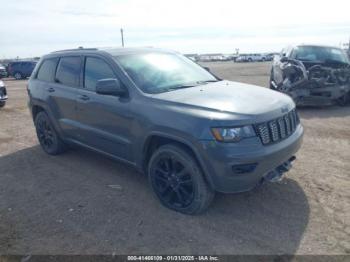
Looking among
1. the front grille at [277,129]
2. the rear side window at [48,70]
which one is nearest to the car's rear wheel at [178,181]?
the front grille at [277,129]

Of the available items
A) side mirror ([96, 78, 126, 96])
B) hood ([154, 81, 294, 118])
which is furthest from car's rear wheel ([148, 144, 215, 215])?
side mirror ([96, 78, 126, 96])

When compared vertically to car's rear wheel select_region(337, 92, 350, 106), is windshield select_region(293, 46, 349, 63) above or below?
Result: above

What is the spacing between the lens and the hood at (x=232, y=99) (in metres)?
3.37

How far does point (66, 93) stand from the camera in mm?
5027

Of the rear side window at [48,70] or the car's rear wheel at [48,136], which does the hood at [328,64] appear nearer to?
the rear side window at [48,70]

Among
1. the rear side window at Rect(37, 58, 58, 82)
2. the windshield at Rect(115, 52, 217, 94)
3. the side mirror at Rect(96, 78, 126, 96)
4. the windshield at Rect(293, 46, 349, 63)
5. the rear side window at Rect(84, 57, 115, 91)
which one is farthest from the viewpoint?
the windshield at Rect(293, 46, 349, 63)

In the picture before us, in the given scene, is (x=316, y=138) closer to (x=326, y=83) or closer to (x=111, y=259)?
(x=326, y=83)

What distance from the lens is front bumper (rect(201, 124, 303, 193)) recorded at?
3.16m

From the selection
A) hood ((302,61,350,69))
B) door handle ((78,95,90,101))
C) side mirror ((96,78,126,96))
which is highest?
side mirror ((96,78,126,96))

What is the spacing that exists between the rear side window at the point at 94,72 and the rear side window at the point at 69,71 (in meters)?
0.24

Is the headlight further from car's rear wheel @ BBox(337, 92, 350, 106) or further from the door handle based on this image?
car's rear wheel @ BBox(337, 92, 350, 106)

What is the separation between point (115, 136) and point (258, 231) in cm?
211

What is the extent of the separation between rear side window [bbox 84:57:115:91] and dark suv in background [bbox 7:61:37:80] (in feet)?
85.0

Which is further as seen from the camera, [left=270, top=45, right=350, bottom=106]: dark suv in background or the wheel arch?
[left=270, top=45, right=350, bottom=106]: dark suv in background
